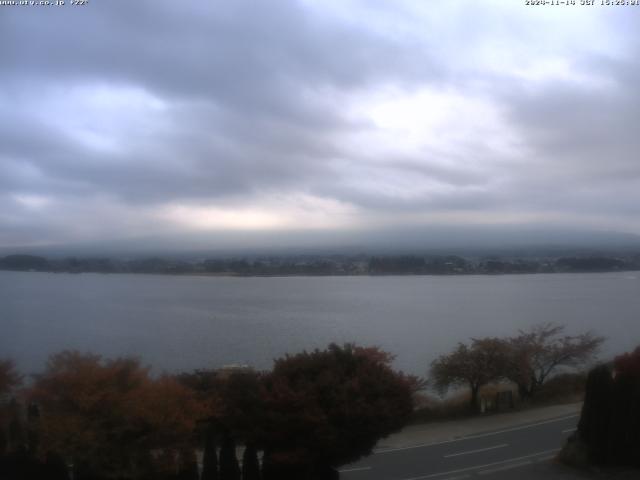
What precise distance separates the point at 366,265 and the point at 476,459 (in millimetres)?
45540

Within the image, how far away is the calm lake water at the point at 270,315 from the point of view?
1050 inches

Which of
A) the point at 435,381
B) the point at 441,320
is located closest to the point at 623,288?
the point at 441,320

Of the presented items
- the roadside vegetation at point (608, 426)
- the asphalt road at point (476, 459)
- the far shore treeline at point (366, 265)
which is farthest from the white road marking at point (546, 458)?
the far shore treeline at point (366, 265)

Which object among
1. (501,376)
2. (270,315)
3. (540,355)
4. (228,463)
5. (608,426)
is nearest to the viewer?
(228,463)

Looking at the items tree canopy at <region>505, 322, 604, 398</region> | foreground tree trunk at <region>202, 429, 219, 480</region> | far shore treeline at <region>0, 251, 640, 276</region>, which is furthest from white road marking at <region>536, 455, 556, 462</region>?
far shore treeline at <region>0, 251, 640, 276</region>

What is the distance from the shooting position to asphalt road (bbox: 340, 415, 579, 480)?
1239cm

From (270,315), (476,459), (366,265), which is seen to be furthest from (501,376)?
(366,265)

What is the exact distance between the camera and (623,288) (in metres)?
61.8

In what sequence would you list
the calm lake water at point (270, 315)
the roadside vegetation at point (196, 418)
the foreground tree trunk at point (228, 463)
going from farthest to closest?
the calm lake water at point (270, 315) < the foreground tree trunk at point (228, 463) < the roadside vegetation at point (196, 418)

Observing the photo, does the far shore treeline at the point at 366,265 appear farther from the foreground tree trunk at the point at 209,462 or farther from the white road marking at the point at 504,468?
the foreground tree trunk at the point at 209,462

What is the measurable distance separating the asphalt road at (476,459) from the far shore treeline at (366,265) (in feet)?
100

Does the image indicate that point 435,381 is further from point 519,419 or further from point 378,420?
point 378,420

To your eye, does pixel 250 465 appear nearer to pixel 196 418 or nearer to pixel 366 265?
pixel 196 418

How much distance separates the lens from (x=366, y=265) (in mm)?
59031
